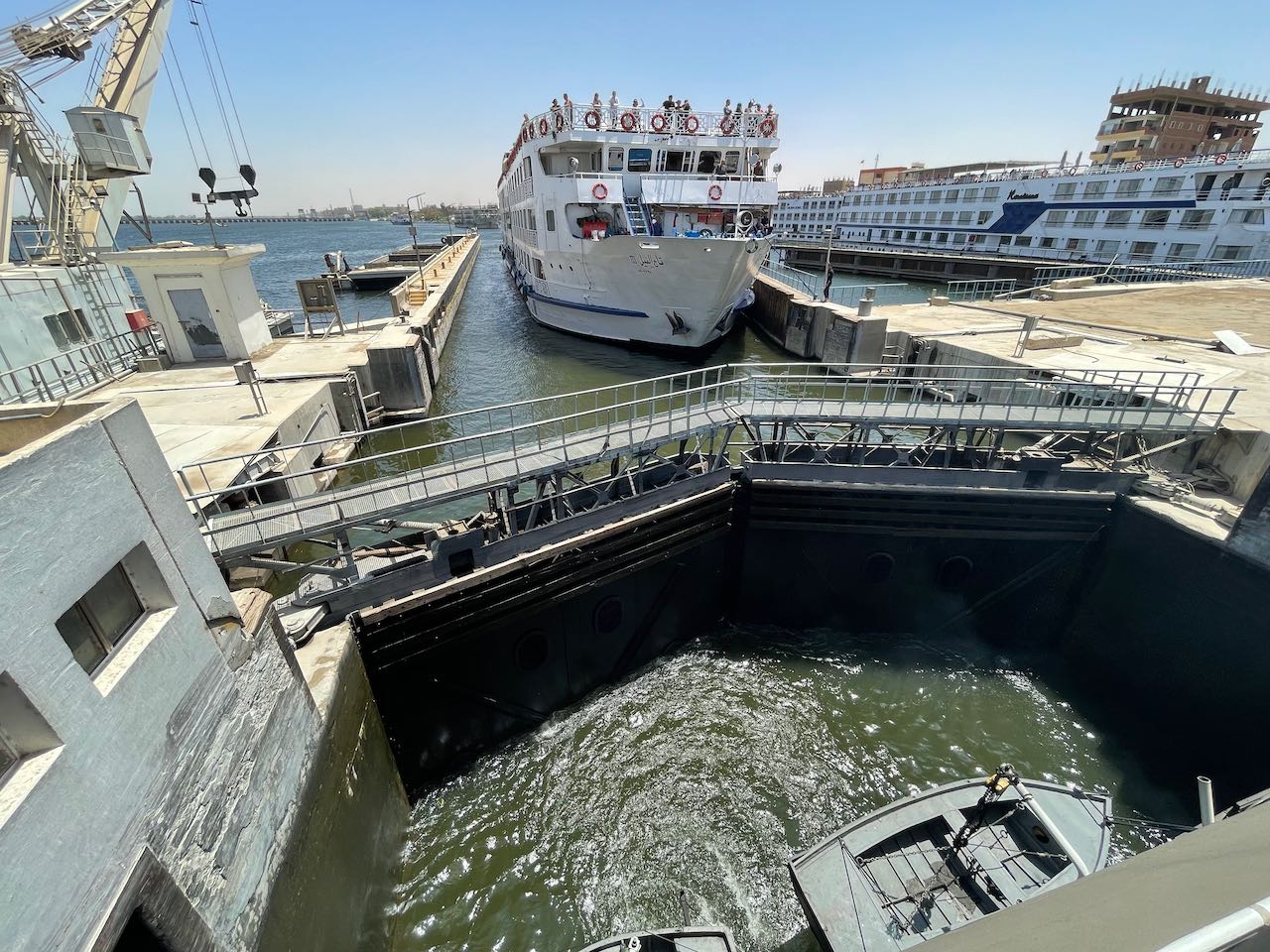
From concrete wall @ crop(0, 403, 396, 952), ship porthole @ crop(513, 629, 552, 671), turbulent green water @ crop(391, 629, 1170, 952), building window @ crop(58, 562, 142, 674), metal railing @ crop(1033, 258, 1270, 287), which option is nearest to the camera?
concrete wall @ crop(0, 403, 396, 952)

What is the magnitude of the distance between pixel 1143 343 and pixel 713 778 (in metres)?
22.8

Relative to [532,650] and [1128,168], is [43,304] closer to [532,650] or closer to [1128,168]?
[532,650]

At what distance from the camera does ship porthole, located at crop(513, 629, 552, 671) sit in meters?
9.26

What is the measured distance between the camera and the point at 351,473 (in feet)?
52.8

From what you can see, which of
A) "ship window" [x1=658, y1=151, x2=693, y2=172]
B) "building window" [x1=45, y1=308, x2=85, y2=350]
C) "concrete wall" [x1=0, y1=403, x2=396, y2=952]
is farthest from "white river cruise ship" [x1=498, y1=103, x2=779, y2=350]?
"concrete wall" [x1=0, y1=403, x2=396, y2=952]

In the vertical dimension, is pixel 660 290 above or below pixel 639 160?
below

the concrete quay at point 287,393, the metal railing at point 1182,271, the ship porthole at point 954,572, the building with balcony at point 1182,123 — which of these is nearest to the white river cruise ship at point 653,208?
the concrete quay at point 287,393

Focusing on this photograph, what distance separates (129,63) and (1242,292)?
55652mm

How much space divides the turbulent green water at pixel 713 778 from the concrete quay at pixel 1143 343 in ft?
16.0

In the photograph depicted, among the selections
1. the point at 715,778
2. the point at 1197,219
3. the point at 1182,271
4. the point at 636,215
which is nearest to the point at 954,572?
the point at 715,778

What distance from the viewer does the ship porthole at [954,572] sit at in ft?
37.5

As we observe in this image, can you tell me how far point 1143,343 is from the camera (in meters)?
19.4

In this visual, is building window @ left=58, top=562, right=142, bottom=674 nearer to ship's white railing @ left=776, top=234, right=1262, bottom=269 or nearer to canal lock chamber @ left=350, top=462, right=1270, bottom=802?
canal lock chamber @ left=350, top=462, right=1270, bottom=802

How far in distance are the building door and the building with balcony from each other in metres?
78.3
